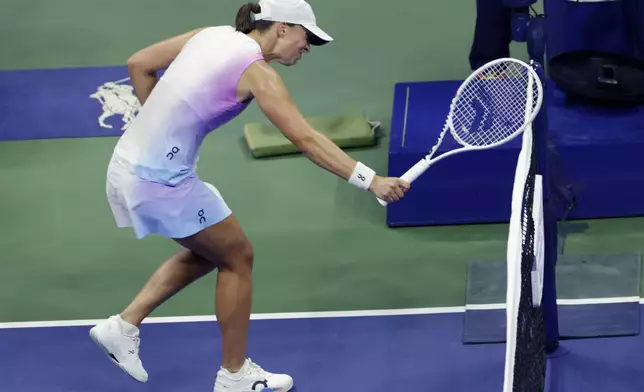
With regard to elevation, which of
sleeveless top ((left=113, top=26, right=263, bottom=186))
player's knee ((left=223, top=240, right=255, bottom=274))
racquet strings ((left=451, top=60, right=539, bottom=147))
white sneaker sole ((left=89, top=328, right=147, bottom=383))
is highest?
sleeveless top ((left=113, top=26, right=263, bottom=186))

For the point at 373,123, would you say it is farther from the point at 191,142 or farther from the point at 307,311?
the point at 191,142

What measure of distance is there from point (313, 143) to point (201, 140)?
62cm

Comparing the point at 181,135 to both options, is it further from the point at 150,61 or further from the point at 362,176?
the point at 362,176

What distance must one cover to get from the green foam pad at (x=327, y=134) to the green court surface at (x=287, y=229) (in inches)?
3.0

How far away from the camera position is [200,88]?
4723mm

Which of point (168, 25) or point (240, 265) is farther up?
point (240, 265)

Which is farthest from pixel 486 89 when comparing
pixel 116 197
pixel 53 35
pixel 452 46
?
pixel 53 35

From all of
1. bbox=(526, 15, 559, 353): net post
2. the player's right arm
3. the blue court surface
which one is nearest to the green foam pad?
the blue court surface

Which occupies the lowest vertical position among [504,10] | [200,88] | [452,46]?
[452,46]

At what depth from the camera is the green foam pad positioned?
7.58 m

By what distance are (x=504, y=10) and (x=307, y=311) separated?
2.61 metres

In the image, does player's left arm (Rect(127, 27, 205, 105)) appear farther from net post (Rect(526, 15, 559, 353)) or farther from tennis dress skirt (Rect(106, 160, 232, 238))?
net post (Rect(526, 15, 559, 353))

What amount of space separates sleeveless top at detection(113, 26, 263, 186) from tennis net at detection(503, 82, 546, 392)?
117 cm

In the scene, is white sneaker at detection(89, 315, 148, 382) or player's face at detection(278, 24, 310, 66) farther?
white sneaker at detection(89, 315, 148, 382)
